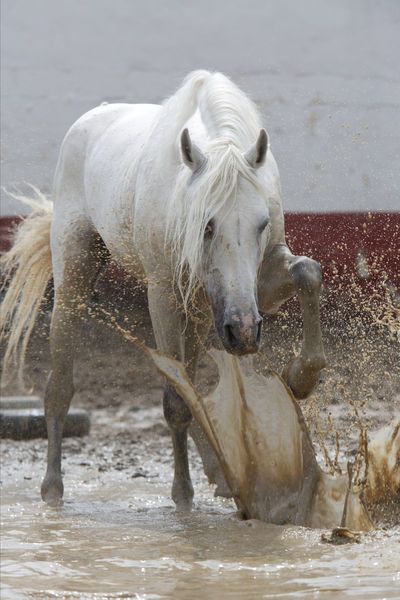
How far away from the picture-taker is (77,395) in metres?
8.00

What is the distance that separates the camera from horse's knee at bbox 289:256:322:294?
4.35 metres

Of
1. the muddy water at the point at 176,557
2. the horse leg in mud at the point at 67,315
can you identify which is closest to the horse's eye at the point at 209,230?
the muddy water at the point at 176,557

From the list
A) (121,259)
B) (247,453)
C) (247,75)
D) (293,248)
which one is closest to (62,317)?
(121,259)

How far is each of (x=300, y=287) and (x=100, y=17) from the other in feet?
16.4

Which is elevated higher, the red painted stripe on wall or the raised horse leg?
the red painted stripe on wall

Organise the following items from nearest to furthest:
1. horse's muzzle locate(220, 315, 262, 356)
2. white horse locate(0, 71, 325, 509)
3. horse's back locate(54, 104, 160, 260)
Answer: horse's muzzle locate(220, 315, 262, 356)
white horse locate(0, 71, 325, 509)
horse's back locate(54, 104, 160, 260)

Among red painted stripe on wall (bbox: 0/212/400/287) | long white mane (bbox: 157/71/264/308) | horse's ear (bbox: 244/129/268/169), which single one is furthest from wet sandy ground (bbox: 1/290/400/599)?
horse's ear (bbox: 244/129/268/169)

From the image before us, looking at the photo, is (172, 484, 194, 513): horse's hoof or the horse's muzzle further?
(172, 484, 194, 513): horse's hoof

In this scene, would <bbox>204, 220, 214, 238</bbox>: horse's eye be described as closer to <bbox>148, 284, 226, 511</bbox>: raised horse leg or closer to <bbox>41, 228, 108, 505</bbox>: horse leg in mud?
<bbox>148, 284, 226, 511</bbox>: raised horse leg

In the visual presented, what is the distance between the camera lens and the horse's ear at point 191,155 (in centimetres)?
430

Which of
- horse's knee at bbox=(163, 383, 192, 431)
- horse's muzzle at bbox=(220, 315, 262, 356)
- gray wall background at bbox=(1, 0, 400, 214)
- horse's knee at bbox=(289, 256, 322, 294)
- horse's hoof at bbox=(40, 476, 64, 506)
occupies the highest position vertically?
gray wall background at bbox=(1, 0, 400, 214)

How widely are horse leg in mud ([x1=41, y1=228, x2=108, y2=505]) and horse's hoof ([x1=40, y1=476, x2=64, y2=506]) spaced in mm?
146

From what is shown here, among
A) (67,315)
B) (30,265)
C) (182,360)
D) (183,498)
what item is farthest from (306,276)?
(30,265)

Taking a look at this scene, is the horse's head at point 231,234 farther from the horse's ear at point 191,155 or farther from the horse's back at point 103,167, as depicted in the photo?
the horse's back at point 103,167
